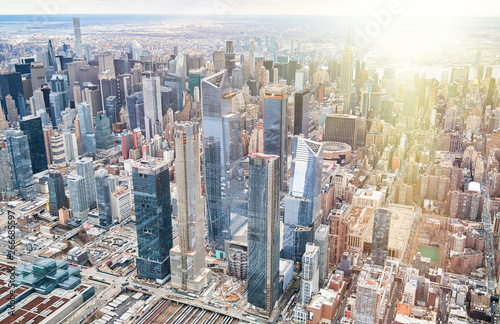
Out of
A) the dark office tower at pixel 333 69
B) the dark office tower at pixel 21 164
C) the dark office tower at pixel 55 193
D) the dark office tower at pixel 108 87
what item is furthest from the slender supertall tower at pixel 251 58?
the dark office tower at pixel 21 164

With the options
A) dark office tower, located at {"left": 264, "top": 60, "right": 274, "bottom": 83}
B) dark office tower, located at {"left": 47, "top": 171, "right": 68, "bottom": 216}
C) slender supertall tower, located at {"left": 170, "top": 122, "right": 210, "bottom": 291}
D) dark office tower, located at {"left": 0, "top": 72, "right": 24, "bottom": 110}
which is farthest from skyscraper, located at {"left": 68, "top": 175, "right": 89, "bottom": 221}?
dark office tower, located at {"left": 0, "top": 72, "right": 24, "bottom": 110}

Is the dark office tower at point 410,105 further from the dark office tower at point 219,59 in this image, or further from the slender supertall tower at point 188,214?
the dark office tower at point 219,59

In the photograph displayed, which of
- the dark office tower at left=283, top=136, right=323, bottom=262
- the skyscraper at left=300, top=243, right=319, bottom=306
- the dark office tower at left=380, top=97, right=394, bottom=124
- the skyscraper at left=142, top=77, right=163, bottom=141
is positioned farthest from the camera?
the skyscraper at left=142, top=77, right=163, bottom=141

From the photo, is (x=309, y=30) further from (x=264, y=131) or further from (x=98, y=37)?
(x=98, y=37)

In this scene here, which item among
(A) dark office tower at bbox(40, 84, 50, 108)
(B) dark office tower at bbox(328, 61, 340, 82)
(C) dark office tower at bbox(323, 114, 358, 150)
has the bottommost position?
(C) dark office tower at bbox(323, 114, 358, 150)

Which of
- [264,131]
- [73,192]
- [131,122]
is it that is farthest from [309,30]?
[131,122]

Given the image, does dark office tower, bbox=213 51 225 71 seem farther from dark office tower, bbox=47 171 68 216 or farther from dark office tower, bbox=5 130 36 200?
dark office tower, bbox=5 130 36 200

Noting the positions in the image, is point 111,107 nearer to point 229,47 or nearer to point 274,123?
point 229,47
